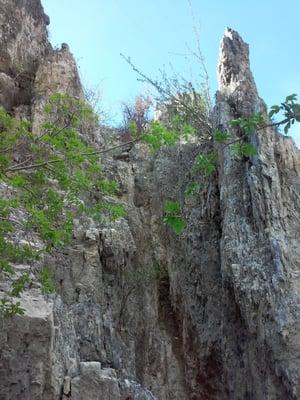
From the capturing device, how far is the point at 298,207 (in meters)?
10.5

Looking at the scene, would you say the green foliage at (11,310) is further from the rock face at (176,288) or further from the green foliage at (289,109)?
the green foliage at (289,109)

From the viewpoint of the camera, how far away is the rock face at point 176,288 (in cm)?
736

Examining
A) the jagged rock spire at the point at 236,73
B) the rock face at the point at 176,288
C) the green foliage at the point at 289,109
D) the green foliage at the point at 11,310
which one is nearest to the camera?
the green foliage at the point at 289,109

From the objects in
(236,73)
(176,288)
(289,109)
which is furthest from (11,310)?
(236,73)

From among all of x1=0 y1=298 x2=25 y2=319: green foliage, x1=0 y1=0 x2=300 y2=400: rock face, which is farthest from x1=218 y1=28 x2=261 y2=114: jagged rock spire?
x1=0 y1=298 x2=25 y2=319: green foliage

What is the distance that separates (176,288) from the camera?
11555 millimetres

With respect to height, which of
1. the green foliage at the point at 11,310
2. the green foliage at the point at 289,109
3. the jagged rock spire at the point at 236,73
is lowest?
the green foliage at the point at 11,310

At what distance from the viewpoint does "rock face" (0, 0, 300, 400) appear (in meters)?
7.36

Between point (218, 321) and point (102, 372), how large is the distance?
357cm

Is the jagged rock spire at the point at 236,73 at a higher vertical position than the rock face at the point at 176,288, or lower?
higher

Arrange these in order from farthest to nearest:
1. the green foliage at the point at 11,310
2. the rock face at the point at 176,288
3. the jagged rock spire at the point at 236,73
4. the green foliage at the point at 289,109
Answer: the jagged rock spire at the point at 236,73 < the rock face at the point at 176,288 < the green foliage at the point at 11,310 < the green foliage at the point at 289,109

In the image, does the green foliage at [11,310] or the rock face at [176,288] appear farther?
the rock face at [176,288]

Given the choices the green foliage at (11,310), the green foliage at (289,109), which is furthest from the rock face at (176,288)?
the green foliage at (289,109)

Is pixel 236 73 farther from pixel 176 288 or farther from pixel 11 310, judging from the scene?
pixel 11 310
